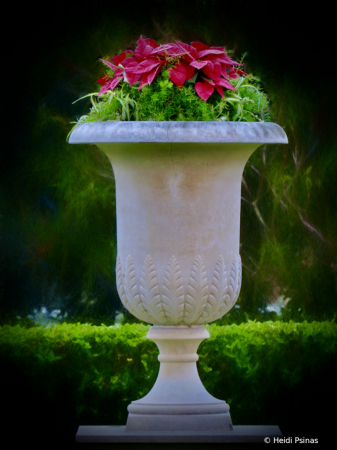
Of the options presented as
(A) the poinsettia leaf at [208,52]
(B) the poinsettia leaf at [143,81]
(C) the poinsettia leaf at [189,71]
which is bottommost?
(B) the poinsettia leaf at [143,81]

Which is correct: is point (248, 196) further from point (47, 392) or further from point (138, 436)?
point (138, 436)

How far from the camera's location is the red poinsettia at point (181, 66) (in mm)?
3373

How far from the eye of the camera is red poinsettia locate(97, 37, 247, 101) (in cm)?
337

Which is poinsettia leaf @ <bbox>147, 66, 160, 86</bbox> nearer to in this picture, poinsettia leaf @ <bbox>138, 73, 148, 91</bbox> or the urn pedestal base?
poinsettia leaf @ <bbox>138, 73, 148, 91</bbox>

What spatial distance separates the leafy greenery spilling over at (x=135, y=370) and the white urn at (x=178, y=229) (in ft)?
3.85

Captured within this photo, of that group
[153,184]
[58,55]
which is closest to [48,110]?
[58,55]

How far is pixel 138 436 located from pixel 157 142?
1.35 m

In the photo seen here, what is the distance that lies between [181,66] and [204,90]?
0.49 ft

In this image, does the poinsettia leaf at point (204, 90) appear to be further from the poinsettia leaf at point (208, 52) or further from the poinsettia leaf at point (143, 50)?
the poinsettia leaf at point (143, 50)

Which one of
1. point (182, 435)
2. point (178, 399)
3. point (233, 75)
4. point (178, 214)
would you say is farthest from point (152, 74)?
point (182, 435)

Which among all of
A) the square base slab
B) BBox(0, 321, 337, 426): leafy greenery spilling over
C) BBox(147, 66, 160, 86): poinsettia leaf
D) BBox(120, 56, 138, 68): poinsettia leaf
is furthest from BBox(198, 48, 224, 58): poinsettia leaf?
BBox(0, 321, 337, 426): leafy greenery spilling over

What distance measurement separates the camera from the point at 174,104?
3.37m

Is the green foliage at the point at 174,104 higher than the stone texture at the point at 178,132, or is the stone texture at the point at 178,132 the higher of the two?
the green foliage at the point at 174,104

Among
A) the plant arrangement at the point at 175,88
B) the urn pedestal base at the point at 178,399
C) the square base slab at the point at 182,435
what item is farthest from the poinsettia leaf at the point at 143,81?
the square base slab at the point at 182,435
